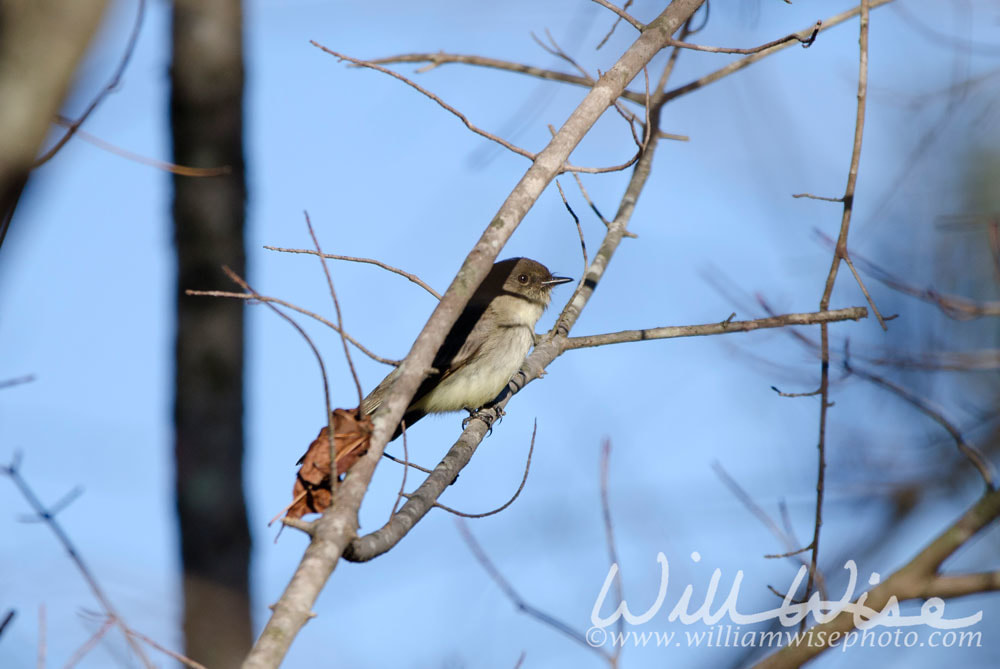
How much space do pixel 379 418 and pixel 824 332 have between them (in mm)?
1999

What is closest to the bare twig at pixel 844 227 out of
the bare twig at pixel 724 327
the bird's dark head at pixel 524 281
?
the bare twig at pixel 724 327

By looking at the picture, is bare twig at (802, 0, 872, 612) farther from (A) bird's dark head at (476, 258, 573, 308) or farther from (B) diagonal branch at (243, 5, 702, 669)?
(A) bird's dark head at (476, 258, 573, 308)

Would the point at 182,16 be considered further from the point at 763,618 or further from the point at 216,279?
the point at 763,618

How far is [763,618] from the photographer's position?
12.5 feet

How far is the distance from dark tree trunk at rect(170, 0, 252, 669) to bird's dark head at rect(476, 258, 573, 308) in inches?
71.7

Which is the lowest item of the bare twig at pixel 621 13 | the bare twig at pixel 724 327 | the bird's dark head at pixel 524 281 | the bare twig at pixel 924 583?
the bare twig at pixel 924 583

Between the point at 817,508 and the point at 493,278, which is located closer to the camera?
the point at 817,508

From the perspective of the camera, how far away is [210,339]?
20.6 ft


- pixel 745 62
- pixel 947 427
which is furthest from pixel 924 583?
pixel 745 62

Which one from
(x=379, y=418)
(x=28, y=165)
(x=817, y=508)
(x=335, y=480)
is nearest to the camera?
(x=335, y=480)

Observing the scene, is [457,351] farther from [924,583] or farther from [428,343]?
[924,583]

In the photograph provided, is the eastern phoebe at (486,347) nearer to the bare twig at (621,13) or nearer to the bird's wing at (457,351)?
the bird's wing at (457,351)

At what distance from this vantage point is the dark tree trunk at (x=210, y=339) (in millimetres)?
5695

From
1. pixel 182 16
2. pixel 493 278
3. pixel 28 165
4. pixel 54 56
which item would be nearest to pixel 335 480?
pixel 28 165
